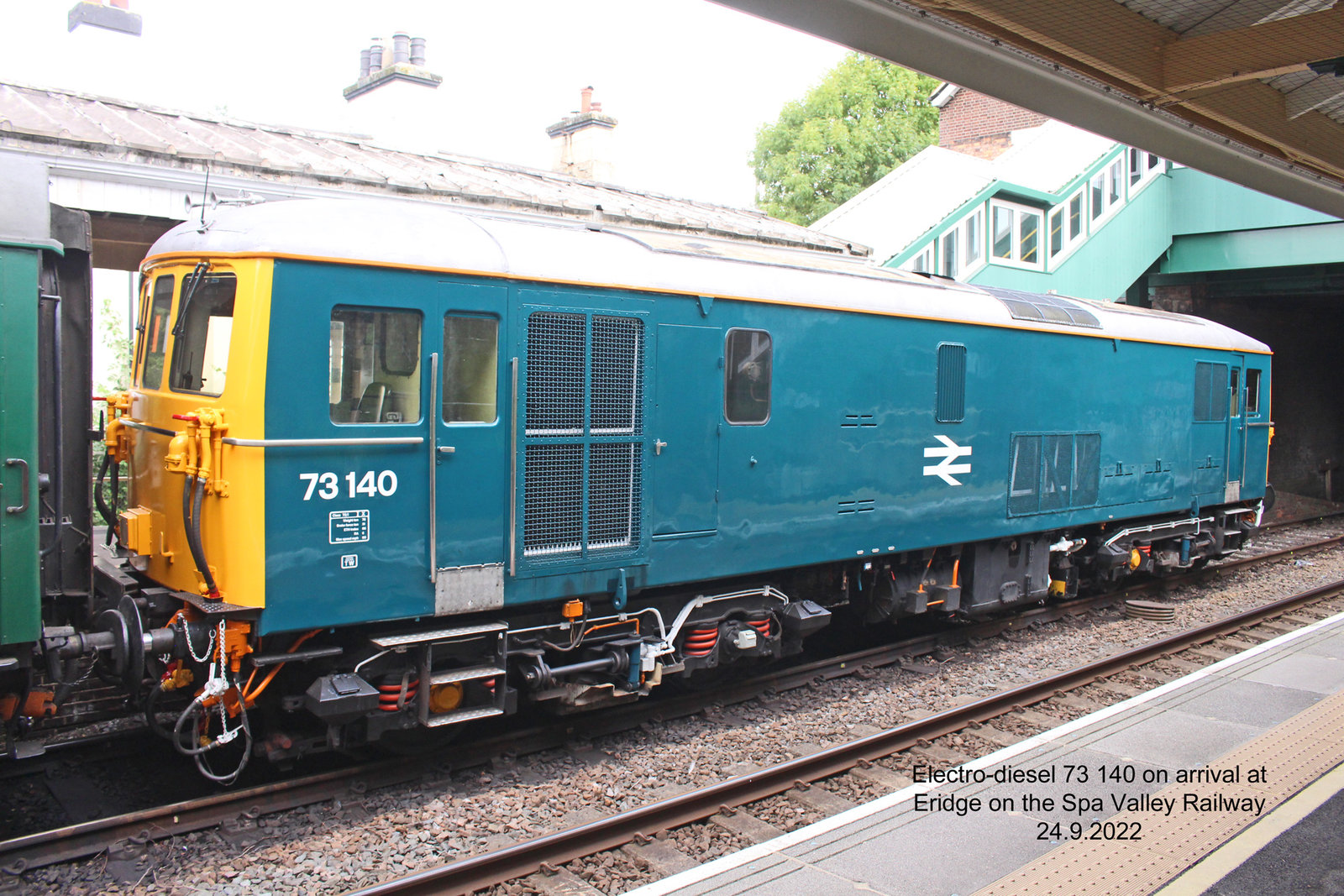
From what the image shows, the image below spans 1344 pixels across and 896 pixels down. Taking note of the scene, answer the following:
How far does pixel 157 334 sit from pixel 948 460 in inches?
264

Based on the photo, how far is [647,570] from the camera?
23.4ft

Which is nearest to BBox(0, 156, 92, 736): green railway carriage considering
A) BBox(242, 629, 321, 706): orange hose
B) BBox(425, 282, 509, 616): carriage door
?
BBox(242, 629, 321, 706): orange hose

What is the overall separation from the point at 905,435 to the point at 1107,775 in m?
3.41

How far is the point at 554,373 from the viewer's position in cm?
655

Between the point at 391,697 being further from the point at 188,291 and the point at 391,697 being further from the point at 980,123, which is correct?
the point at 980,123

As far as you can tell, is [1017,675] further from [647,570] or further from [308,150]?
[308,150]

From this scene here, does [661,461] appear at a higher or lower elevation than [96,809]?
higher

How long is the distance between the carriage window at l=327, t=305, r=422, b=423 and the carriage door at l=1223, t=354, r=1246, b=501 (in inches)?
475

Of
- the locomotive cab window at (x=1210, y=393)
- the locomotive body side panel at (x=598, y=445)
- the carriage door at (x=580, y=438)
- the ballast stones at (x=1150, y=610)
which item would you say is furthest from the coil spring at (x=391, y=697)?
the locomotive cab window at (x=1210, y=393)

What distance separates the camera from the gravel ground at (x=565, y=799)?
5.16 metres

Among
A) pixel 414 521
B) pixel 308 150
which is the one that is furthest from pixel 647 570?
pixel 308 150

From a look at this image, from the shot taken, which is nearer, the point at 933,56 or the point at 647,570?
the point at 933,56

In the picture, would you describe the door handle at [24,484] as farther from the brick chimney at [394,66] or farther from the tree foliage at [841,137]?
the tree foliage at [841,137]

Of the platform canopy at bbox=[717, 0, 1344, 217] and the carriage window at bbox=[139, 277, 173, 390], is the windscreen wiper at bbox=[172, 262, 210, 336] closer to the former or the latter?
the carriage window at bbox=[139, 277, 173, 390]
